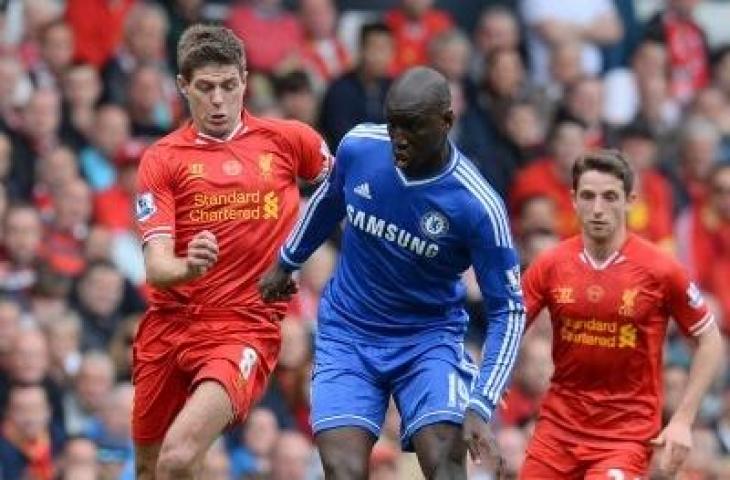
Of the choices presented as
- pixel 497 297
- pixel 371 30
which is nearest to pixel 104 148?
pixel 371 30

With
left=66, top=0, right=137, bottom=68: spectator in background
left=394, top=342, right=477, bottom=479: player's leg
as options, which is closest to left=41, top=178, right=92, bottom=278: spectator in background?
left=66, top=0, right=137, bottom=68: spectator in background

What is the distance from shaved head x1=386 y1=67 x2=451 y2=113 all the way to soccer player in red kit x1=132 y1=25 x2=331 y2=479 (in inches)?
55.5

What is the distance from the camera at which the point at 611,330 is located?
1368 centimetres

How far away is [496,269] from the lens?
12297 millimetres

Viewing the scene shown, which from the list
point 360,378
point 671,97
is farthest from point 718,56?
point 360,378

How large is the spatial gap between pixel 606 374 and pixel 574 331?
11.0 inches

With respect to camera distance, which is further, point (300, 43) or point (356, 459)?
point (300, 43)

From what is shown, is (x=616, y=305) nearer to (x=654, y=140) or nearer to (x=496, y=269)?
(x=496, y=269)

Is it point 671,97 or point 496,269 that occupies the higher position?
point 496,269

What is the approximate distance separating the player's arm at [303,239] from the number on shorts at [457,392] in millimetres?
974

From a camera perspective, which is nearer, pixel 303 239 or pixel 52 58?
pixel 303 239

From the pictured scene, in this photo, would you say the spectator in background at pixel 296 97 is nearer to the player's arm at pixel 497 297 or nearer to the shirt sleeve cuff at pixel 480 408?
the player's arm at pixel 497 297

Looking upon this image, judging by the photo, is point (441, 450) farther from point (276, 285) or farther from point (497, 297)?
point (276, 285)

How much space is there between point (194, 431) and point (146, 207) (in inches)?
44.5
